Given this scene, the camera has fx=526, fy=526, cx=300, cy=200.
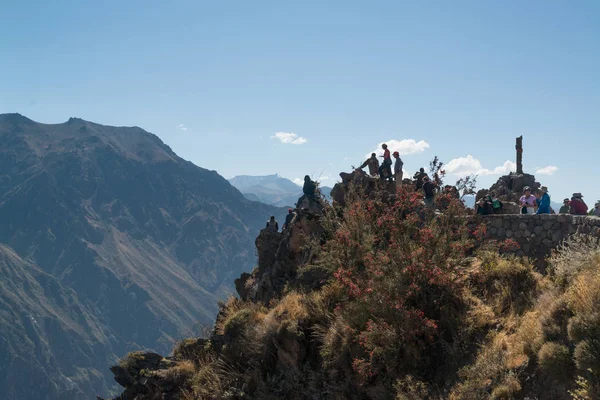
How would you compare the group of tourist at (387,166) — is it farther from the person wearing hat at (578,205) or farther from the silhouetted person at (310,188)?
the person wearing hat at (578,205)

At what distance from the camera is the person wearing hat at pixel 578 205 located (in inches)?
531

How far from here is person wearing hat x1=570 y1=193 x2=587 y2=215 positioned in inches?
531

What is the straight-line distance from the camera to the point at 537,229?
40.9 ft

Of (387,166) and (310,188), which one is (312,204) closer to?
(310,188)

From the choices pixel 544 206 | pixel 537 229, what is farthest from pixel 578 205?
pixel 537 229

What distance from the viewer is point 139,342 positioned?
194 m

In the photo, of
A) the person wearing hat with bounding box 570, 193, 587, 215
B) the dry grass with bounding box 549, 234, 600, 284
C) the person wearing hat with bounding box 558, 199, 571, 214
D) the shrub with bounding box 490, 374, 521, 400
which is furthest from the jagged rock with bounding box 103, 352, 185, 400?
the person wearing hat with bounding box 558, 199, 571, 214

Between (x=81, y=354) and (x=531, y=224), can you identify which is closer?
(x=531, y=224)

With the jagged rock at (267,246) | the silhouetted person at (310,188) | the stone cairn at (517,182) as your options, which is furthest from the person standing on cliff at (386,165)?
the stone cairn at (517,182)

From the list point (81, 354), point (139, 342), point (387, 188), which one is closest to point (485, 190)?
point (387, 188)

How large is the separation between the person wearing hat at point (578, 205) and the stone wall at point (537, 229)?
1831 mm

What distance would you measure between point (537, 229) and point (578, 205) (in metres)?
2.01

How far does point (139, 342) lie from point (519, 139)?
189 m

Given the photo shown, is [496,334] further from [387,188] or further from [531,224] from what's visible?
[387,188]
